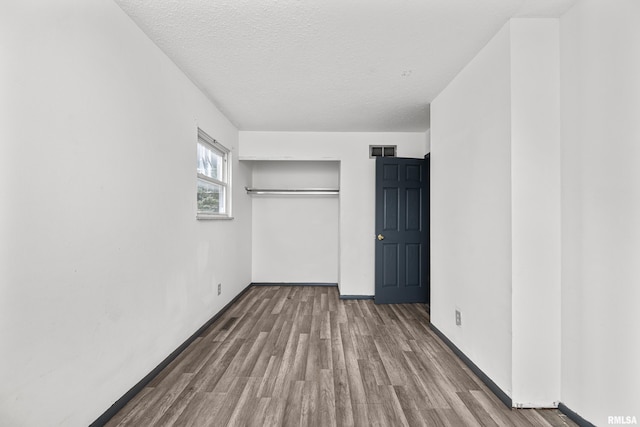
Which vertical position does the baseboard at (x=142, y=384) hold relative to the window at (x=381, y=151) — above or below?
below

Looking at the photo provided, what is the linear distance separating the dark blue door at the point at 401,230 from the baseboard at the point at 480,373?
1.23m

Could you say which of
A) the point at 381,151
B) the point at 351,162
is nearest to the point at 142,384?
the point at 351,162

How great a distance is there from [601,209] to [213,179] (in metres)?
3.42

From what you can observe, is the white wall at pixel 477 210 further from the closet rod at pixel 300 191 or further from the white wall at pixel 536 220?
the closet rod at pixel 300 191

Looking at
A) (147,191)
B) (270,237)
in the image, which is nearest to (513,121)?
(147,191)

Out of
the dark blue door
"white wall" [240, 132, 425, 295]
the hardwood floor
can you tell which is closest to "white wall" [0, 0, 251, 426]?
the hardwood floor

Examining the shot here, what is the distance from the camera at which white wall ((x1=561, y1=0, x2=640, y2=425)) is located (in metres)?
1.45

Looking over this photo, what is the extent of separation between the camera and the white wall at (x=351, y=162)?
14.5 feet

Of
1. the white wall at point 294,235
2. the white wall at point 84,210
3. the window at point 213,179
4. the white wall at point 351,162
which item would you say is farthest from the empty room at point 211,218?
the white wall at point 294,235

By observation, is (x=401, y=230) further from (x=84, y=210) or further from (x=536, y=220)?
(x=84, y=210)

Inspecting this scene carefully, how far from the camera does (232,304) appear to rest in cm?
406

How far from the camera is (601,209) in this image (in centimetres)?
159

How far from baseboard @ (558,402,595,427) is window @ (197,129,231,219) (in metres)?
3.15

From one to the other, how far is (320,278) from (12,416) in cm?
425
